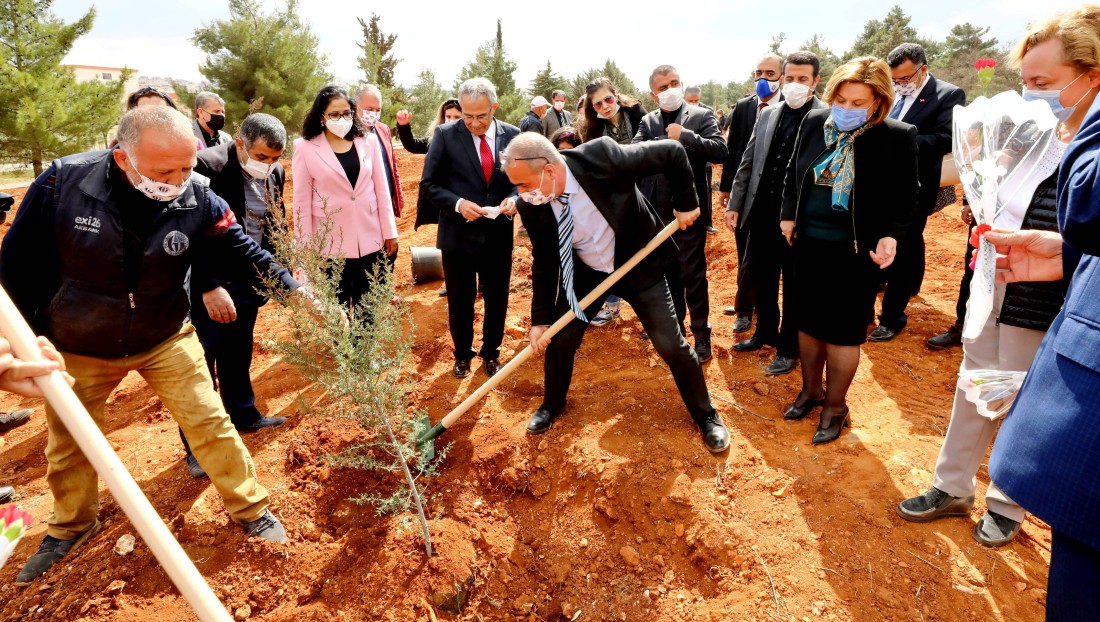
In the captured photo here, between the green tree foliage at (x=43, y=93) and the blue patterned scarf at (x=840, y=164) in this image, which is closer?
the blue patterned scarf at (x=840, y=164)

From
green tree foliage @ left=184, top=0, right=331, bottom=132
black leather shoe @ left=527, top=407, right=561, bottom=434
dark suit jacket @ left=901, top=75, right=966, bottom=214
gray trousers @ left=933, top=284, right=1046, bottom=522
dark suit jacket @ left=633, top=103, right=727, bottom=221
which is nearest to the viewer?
gray trousers @ left=933, top=284, right=1046, bottom=522

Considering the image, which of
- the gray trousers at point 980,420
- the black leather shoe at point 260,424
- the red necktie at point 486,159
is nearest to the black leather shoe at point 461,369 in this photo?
the black leather shoe at point 260,424

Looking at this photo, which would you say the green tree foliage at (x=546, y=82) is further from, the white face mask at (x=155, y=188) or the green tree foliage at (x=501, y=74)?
the white face mask at (x=155, y=188)

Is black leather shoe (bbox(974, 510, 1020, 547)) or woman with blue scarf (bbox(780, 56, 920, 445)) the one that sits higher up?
woman with blue scarf (bbox(780, 56, 920, 445))

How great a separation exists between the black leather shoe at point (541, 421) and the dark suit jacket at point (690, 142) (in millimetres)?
1748

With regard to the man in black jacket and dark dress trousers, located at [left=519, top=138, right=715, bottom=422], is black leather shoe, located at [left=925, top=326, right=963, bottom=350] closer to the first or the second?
dark dress trousers, located at [left=519, top=138, right=715, bottom=422]

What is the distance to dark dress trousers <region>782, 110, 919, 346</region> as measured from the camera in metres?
2.97

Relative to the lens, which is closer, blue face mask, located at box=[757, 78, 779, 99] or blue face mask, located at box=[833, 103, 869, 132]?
blue face mask, located at box=[833, 103, 869, 132]

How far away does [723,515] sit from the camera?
2.92 metres

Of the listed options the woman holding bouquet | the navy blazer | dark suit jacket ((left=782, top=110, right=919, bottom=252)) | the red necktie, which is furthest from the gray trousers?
the red necktie

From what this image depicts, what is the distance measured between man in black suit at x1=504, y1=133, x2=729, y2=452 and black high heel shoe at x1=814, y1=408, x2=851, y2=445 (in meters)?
0.56

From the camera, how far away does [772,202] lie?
4176 mm

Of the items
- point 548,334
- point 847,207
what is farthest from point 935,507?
point 548,334

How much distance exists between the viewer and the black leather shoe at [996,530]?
101 inches
